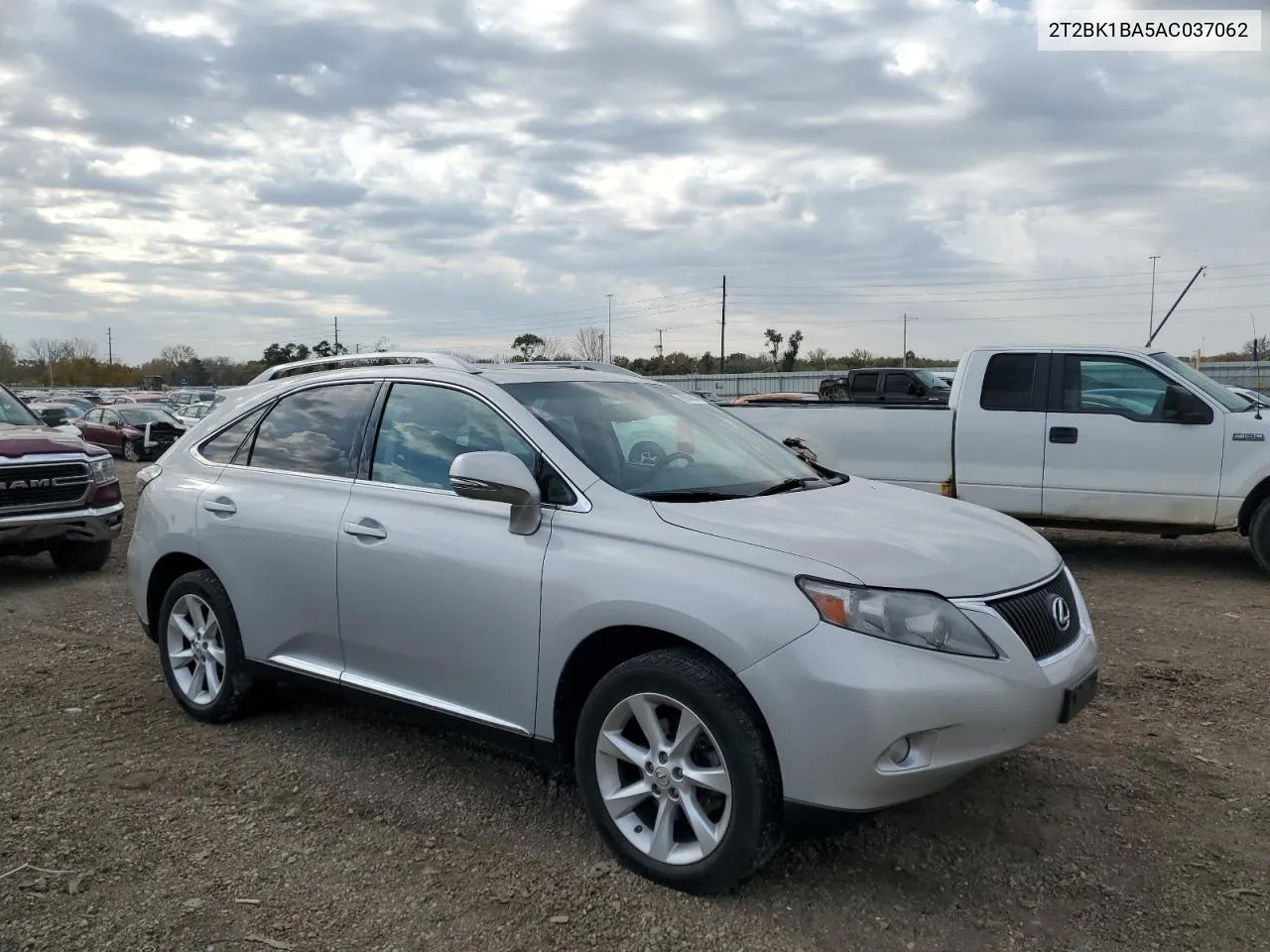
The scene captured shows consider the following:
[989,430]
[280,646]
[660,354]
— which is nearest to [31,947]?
[280,646]

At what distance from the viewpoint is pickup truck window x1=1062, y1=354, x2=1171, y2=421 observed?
853 cm

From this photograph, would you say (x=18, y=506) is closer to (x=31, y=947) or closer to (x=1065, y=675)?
(x=31, y=947)

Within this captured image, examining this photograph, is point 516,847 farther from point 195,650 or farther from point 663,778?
point 195,650

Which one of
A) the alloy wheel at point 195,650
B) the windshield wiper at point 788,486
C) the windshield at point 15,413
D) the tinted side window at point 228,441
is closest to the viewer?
the windshield wiper at point 788,486

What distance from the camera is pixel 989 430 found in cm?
891

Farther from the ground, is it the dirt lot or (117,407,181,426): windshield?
(117,407,181,426): windshield

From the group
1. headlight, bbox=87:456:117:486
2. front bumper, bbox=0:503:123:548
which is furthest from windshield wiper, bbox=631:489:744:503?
headlight, bbox=87:456:117:486

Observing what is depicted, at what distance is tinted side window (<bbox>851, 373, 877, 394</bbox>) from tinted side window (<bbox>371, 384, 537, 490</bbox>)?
19.8 metres

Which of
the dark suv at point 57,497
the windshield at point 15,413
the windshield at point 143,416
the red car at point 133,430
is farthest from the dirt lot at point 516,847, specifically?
the windshield at point 143,416

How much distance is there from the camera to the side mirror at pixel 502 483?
3.58m

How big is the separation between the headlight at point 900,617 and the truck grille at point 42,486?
24.1 ft

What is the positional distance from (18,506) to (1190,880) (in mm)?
8232

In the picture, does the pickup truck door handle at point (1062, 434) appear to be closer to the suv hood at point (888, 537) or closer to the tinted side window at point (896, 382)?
the suv hood at point (888, 537)

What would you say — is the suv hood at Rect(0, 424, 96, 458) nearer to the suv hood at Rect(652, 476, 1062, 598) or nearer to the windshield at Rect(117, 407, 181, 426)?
the suv hood at Rect(652, 476, 1062, 598)
